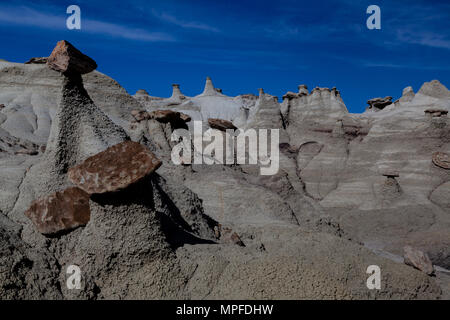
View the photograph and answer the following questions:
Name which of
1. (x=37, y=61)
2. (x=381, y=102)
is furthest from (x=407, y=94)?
(x=37, y=61)

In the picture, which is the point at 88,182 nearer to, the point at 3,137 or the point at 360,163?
the point at 3,137

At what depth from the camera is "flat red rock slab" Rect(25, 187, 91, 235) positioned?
4156mm

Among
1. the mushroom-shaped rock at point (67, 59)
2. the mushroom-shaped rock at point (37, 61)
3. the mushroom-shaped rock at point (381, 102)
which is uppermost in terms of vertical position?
the mushroom-shaped rock at point (37, 61)

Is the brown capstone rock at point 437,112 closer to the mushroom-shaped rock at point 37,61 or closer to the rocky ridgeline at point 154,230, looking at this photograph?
the rocky ridgeline at point 154,230

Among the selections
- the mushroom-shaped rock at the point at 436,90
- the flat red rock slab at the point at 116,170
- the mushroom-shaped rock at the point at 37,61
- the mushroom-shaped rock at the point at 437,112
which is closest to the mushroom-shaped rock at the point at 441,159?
the mushroom-shaped rock at the point at 437,112

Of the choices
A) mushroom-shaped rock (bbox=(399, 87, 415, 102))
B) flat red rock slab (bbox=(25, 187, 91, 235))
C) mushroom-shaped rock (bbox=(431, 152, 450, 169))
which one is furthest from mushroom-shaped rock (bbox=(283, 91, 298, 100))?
flat red rock slab (bbox=(25, 187, 91, 235))

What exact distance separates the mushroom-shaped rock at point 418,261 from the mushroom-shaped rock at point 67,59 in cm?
545

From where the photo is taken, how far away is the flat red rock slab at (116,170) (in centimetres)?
351

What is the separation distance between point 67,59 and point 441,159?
15.4 meters

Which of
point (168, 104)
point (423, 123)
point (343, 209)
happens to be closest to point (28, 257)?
point (343, 209)

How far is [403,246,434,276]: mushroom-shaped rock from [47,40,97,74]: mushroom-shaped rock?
17.9 feet

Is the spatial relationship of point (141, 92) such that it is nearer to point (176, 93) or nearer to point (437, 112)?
point (176, 93)

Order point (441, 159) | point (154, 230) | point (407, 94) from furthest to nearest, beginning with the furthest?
point (407, 94) → point (441, 159) → point (154, 230)

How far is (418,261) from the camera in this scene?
573 centimetres
